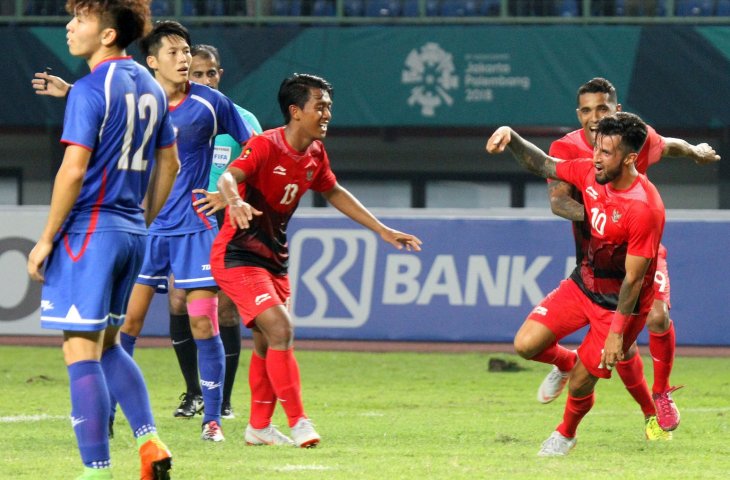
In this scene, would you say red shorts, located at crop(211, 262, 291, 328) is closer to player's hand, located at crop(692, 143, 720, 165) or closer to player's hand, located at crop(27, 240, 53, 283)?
player's hand, located at crop(27, 240, 53, 283)

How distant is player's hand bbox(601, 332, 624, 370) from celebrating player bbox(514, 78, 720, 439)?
68 cm

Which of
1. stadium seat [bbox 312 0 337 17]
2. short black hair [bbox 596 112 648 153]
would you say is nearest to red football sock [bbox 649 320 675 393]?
short black hair [bbox 596 112 648 153]

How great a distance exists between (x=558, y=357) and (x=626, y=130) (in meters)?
1.60

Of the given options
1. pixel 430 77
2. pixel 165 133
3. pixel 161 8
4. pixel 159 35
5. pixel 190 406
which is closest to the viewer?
pixel 165 133

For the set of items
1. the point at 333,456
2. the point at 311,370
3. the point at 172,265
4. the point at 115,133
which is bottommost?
the point at 311,370

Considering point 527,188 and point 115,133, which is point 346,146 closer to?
point 527,188

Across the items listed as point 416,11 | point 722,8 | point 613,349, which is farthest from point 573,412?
point 722,8

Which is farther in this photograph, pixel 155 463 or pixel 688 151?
pixel 688 151

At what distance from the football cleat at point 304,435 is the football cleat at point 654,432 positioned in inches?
74.9

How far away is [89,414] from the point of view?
5.32 metres

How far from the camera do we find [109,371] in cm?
561

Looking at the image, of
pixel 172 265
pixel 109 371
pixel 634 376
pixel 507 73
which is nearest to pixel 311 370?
pixel 172 265

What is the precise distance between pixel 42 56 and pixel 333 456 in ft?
48.8

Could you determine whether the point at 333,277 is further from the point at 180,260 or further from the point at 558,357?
the point at 558,357
